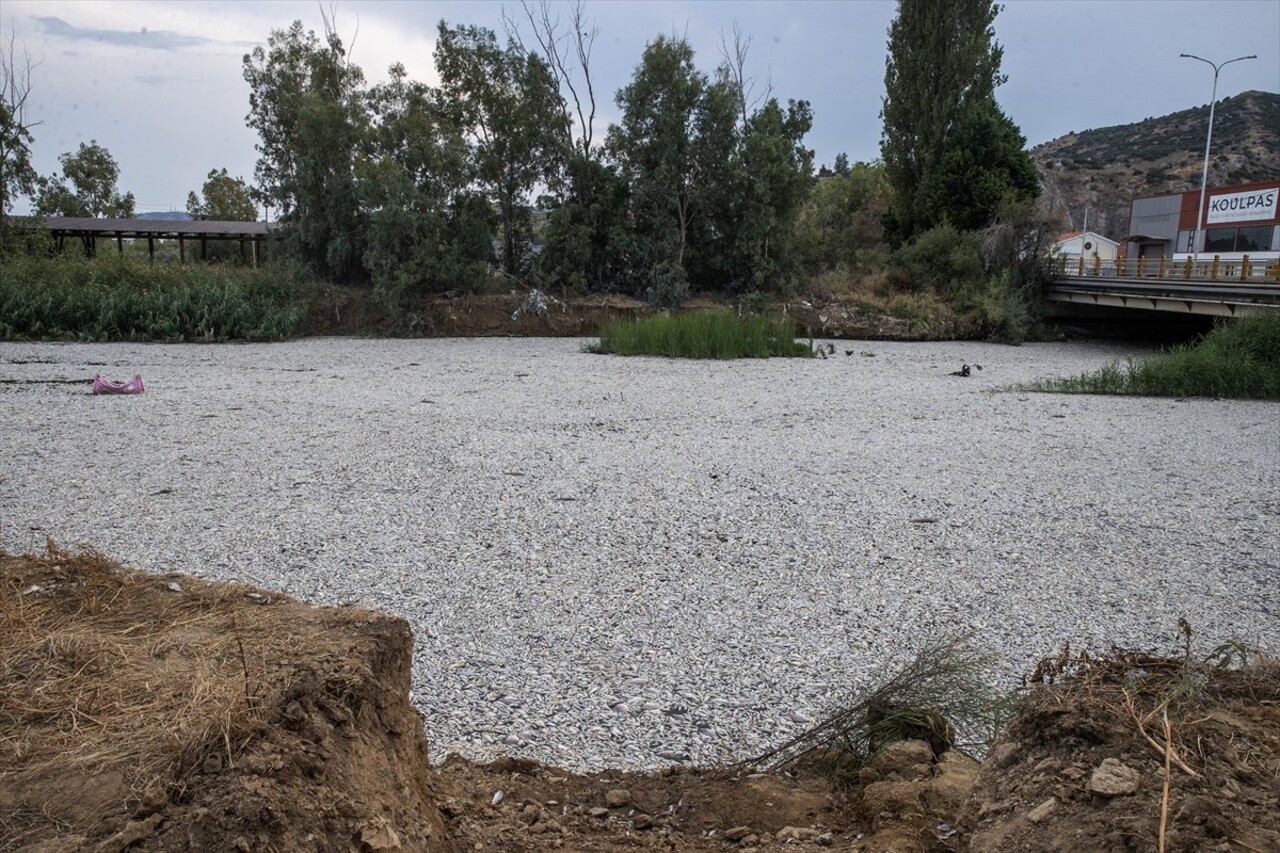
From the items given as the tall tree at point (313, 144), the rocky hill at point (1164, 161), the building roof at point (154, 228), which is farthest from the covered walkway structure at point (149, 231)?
the rocky hill at point (1164, 161)

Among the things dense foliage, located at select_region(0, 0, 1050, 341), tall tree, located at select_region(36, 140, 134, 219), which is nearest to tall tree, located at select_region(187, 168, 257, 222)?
tall tree, located at select_region(36, 140, 134, 219)

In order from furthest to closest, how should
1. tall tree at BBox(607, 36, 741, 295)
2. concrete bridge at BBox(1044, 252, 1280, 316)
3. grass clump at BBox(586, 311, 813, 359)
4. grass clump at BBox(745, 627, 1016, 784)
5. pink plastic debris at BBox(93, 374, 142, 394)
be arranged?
tall tree at BBox(607, 36, 741, 295), grass clump at BBox(586, 311, 813, 359), concrete bridge at BBox(1044, 252, 1280, 316), pink plastic debris at BBox(93, 374, 142, 394), grass clump at BBox(745, 627, 1016, 784)

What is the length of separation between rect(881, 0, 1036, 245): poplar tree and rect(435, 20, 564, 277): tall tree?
11.5 m

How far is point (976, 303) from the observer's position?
2184 cm

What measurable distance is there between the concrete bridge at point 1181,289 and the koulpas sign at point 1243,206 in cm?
1502

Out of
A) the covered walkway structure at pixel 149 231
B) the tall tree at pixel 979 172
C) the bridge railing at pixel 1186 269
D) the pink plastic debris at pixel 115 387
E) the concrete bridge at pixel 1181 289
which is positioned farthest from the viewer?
the covered walkway structure at pixel 149 231

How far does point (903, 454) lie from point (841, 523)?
2.52 metres

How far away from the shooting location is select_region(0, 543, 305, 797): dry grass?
173cm

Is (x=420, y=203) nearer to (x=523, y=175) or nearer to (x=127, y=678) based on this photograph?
(x=523, y=175)

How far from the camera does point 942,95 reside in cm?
2673

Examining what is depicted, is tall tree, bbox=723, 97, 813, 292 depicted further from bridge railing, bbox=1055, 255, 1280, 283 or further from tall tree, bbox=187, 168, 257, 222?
tall tree, bbox=187, 168, 257, 222

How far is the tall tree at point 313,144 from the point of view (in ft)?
67.0

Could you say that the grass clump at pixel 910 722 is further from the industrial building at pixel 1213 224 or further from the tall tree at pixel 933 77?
the industrial building at pixel 1213 224

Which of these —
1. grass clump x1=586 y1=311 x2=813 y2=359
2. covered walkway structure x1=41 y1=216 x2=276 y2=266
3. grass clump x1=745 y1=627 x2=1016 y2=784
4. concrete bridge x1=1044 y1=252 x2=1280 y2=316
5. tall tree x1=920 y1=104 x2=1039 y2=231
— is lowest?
grass clump x1=745 y1=627 x2=1016 y2=784
